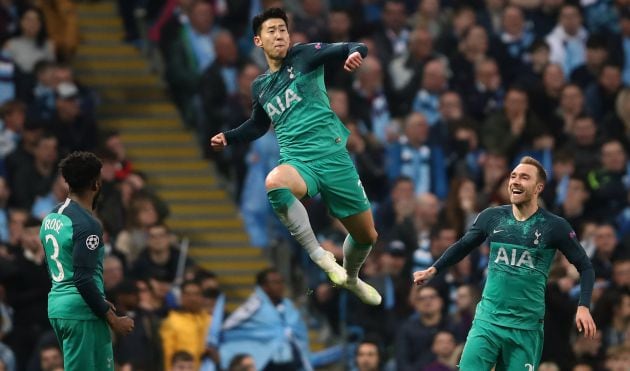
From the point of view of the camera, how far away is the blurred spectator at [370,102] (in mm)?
21938

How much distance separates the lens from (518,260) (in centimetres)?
1386

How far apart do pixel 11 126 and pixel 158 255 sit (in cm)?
258

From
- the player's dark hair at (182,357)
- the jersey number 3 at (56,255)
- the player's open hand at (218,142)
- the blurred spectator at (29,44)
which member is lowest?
the player's dark hair at (182,357)

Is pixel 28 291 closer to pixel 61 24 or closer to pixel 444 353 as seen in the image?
pixel 444 353

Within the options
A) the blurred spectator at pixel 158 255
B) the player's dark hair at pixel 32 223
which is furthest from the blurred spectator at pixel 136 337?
the player's dark hair at pixel 32 223

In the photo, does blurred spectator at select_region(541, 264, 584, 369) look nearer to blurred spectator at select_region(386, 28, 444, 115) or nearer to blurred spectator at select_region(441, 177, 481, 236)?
blurred spectator at select_region(441, 177, 481, 236)

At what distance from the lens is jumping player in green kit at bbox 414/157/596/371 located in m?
13.8

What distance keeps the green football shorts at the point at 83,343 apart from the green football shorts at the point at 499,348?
3035 millimetres

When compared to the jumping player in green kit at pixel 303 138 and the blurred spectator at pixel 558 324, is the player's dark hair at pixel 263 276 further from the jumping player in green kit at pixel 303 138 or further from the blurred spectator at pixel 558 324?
the jumping player in green kit at pixel 303 138

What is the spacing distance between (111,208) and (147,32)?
17.3 ft

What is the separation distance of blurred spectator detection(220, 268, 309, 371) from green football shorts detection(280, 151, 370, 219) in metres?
4.81

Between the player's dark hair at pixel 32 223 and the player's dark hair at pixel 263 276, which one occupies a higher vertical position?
the player's dark hair at pixel 32 223

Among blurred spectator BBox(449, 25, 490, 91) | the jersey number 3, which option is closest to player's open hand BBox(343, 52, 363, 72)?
the jersey number 3

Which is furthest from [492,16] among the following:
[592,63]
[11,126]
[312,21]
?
[11,126]
